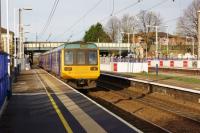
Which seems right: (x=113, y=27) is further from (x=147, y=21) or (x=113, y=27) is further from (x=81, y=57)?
(x=81, y=57)

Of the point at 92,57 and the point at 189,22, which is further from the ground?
the point at 189,22

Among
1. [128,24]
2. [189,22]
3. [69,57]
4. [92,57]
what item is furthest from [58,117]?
[128,24]

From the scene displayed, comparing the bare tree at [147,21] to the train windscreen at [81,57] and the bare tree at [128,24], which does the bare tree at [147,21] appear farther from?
the train windscreen at [81,57]

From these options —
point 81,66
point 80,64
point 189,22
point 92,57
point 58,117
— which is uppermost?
point 189,22

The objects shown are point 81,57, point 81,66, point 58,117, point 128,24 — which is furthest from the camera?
point 128,24

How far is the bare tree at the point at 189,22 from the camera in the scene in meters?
87.1

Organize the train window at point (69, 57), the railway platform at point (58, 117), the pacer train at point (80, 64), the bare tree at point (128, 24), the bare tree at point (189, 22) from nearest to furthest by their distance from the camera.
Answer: the railway platform at point (58, 117)
the pacer train at point (80, 64)
the train window at point (69, 57)
the bare tree at point (189, 22)
the bare tree at point (128, 24)

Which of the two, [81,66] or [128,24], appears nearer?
[81,66]

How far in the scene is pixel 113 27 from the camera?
11406 cm

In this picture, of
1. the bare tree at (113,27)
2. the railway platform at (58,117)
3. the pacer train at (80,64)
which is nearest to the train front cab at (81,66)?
the pacer train at (80,64)

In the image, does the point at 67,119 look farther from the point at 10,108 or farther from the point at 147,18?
the point at 147,18

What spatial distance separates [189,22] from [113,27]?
29673 mm

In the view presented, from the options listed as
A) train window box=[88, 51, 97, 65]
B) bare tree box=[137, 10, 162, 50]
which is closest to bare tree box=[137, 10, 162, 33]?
bare tree box=[137, 10, 162, 50]

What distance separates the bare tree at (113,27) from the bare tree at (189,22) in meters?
23.9
